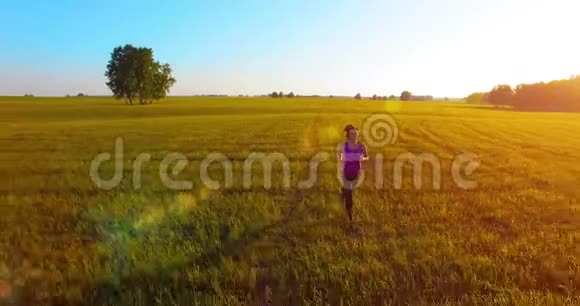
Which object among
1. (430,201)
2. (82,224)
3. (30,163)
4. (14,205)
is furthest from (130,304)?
(30,163)

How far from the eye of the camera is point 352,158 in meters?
10.3

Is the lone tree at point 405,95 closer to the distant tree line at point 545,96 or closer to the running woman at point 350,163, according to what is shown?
the distant tree line at point 545,96

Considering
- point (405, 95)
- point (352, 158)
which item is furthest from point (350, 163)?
point (405, 95)

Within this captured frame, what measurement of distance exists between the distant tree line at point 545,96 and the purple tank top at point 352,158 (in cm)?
11878

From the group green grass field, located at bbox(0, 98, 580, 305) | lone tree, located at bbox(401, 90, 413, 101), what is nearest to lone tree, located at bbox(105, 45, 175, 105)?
green grass field, located at bbox(0, 98, 580, 305)

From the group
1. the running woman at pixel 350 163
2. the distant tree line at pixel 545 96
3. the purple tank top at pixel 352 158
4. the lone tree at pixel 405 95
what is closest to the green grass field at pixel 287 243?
the running woman at pixel 350 163

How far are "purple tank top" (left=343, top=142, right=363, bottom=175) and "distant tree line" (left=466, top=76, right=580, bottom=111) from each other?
119m

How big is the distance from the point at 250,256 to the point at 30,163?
623 inches

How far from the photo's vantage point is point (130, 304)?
596 cm

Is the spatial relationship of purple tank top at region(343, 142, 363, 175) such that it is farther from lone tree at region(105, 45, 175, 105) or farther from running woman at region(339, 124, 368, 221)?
lone tree at region(105, 45, 175, 105)

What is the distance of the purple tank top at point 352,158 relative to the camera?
10.2 metres

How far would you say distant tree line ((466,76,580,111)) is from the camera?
115 m

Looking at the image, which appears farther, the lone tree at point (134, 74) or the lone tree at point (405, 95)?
the lone tree at point (405, 95)

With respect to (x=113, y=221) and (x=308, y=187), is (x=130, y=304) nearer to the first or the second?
(x=113, y=221)
